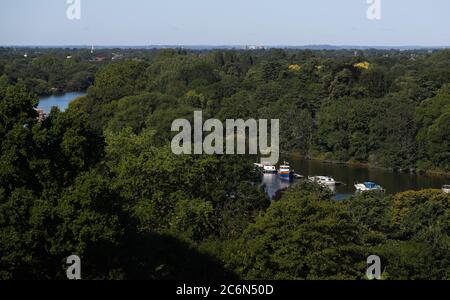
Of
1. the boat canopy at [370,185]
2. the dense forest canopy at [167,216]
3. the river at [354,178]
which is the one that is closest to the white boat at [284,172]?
the river at [354,178]

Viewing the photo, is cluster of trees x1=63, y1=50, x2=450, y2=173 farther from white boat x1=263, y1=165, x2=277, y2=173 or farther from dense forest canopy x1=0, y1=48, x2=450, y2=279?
dense forest canopy x1=0, y1=48, x2=450, y2=279

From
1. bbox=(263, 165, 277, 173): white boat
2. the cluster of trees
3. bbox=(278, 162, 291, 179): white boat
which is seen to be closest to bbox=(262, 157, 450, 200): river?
bbox=(278, 162, 291, 179): white boat

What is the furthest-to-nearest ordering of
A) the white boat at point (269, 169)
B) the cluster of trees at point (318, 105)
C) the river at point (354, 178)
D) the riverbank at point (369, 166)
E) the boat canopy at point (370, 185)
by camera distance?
the cluster of trees at point (318, 105), the riverbank at point (369, 166), the white boat at point (269, 169), the river at point (354, 178), the boat canopy at point (370, 185)

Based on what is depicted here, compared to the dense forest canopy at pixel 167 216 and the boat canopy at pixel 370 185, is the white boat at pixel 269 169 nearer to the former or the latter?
the boat canopy at pixel 370 185

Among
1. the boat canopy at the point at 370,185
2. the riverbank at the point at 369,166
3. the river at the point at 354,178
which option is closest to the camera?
the boat canopy at the point at 370,185

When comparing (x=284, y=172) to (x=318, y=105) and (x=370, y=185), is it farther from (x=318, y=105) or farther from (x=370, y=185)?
(x=318, y=105)

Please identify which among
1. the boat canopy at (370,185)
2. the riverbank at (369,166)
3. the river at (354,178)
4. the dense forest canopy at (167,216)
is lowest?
the river at (354,178)
